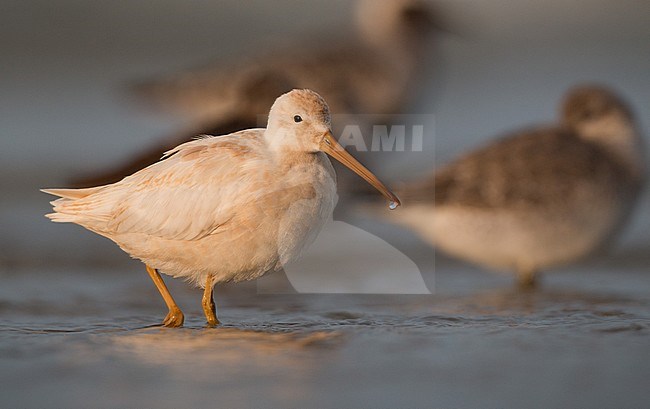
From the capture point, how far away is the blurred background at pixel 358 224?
508 cm

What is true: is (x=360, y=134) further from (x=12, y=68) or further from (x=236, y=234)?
(x=12, y=68)

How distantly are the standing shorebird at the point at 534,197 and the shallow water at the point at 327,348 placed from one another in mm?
318

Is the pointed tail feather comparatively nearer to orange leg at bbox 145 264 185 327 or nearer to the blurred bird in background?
orange leg at bbox 145 264 185 327

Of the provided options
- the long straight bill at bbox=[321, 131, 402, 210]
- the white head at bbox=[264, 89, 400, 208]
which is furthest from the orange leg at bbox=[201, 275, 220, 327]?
the long straight bill at bbox=[321, 131, 402, 210]

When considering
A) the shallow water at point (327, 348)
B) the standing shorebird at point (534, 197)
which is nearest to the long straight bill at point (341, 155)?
the shallow water at point (327, 348)

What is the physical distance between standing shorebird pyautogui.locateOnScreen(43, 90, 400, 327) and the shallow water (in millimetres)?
398

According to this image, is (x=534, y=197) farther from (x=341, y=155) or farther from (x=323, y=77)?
(x=323, y=77)

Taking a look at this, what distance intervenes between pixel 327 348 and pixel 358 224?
3.70 metres

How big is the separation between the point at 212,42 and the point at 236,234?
9.68m

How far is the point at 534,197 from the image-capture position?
305 inches

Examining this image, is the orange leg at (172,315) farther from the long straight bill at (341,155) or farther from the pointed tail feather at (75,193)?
the long straight bill at (341,155)

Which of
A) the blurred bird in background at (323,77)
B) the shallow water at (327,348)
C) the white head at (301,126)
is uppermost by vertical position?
the blurred bird in background at (323,77)

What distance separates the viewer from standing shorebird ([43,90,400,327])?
5.92 meters

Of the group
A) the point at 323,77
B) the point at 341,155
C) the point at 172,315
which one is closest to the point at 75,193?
the point at 172,315
